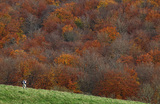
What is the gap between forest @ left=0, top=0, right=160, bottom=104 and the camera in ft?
161

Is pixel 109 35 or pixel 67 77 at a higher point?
pixel 109 35

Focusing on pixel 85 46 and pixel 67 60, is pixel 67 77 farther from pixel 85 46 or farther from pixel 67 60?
pixel 85 46

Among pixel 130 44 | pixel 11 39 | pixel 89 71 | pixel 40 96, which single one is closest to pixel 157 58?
pixel 130 44

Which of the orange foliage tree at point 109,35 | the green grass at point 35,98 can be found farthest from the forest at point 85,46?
the green grass at point 35,98

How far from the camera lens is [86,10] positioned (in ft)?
406

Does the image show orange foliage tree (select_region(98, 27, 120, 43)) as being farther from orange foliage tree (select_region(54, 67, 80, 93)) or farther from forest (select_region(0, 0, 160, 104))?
orange foliage tree (select_region(54, 67, 80, 93))

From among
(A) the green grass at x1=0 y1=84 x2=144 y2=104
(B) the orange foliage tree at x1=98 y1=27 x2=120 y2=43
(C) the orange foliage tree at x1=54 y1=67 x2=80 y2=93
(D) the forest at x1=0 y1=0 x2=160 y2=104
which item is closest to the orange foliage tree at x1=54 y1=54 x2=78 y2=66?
(D) the forest at x1=0 y1=0 x2=160 y2=104

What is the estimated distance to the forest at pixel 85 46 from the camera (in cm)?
4903

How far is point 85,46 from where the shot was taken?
271ft

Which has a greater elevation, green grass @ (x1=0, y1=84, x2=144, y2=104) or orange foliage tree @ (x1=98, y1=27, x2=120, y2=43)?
orange foliage tree @ (x1=98, y1=27, x2=120, y2=43)

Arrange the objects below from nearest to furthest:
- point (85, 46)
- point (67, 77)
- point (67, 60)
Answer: point (67, 77) < point (67, 60) < point (85, 46)

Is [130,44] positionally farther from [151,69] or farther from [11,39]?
[11,39]

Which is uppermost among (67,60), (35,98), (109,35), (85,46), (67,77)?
(109,35)

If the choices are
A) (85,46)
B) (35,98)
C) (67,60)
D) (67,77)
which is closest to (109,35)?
(85,46)
